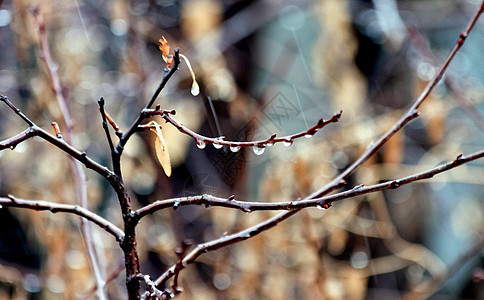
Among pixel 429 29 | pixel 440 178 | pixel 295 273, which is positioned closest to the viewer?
pixel 295 273

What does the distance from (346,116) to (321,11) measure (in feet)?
1.42

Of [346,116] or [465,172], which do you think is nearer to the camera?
[346,116]

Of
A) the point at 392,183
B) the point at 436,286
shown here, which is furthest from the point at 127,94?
the point at 392,183

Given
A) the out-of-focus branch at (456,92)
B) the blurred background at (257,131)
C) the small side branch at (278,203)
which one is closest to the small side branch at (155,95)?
the small side branch at (278,203)

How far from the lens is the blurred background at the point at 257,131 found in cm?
155

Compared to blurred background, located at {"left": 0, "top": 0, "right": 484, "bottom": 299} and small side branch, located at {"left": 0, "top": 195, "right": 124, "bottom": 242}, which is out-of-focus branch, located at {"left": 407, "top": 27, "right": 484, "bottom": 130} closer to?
blurred background, located at {"left": 0, "top": 0, "right": 484, "bottom": 299}

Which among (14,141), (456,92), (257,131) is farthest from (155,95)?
(456,92)

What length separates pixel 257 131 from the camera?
91 cm

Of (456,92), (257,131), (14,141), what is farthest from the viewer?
(456,92)

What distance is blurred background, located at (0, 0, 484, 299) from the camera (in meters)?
1.55

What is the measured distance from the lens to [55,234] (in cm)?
151

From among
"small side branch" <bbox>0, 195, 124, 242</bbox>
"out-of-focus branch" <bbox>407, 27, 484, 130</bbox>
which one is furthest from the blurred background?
"small side branch" <bbox>0, 195, 124, 242</bbox>

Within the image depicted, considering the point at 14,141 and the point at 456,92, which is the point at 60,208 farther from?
the point at 456,92

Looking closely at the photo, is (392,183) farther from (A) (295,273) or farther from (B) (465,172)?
(B) (465,172)
